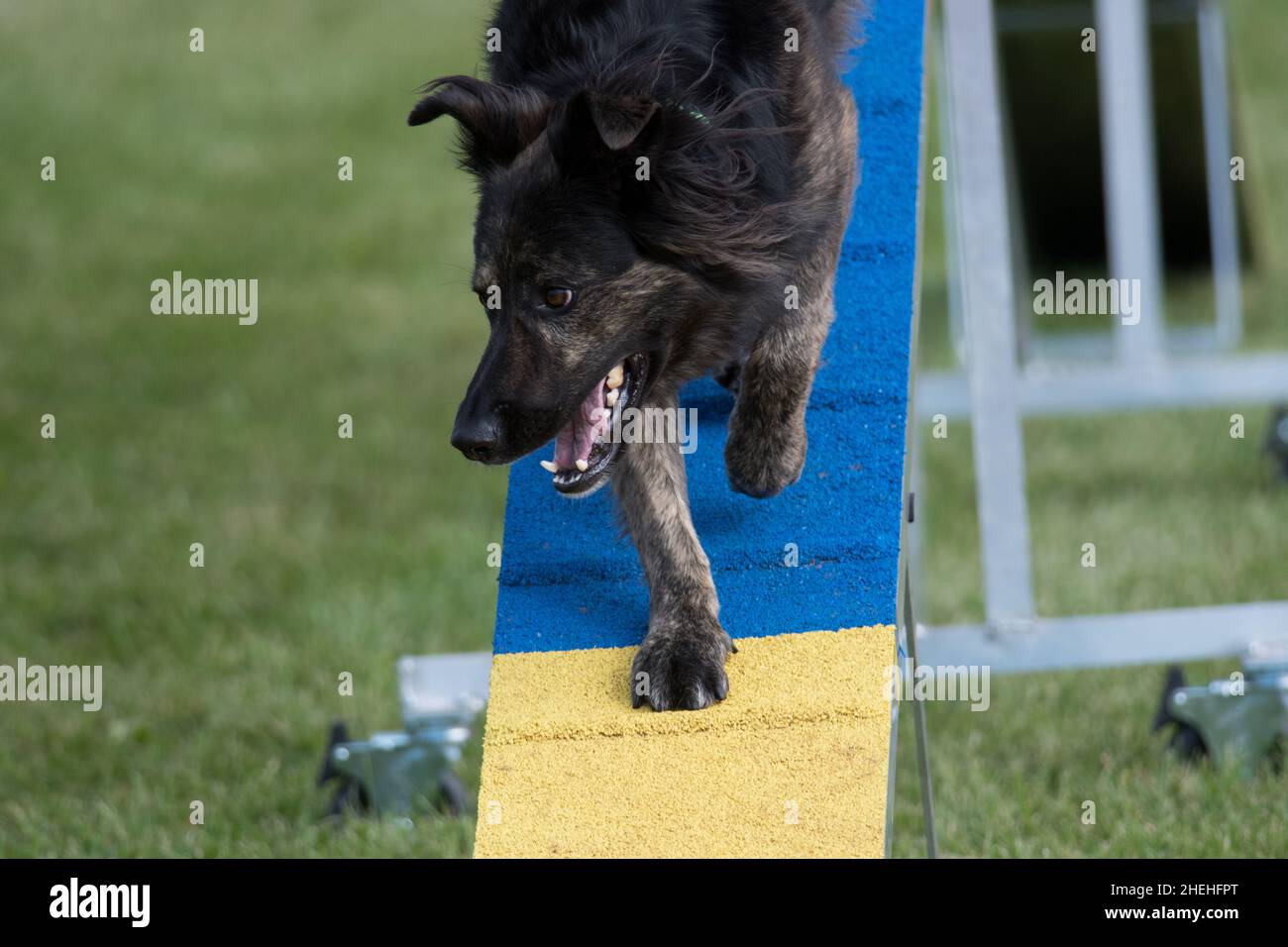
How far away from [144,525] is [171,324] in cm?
373

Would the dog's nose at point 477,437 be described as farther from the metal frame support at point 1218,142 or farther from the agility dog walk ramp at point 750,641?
the metal frame support at point 1218,142

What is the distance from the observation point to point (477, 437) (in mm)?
3193

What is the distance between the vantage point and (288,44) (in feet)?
60.8

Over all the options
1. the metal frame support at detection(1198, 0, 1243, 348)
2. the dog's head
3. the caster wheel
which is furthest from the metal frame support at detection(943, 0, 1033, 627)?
the metal frame support at detection(1198, 0, 1243, 348)

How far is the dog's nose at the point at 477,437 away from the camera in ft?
10.5

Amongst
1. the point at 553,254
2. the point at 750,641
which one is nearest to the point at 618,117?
the point at 553,254

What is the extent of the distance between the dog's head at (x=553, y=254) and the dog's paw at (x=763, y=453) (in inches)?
20.9

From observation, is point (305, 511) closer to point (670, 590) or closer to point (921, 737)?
point (670, 590)

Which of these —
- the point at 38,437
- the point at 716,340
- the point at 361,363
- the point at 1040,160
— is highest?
the point at 1040,160

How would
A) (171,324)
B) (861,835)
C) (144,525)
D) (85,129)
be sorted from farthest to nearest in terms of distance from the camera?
(85,129), (171,324), (144,525), (861,835)

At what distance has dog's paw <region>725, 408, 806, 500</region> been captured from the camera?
Answer: 12.6ft
